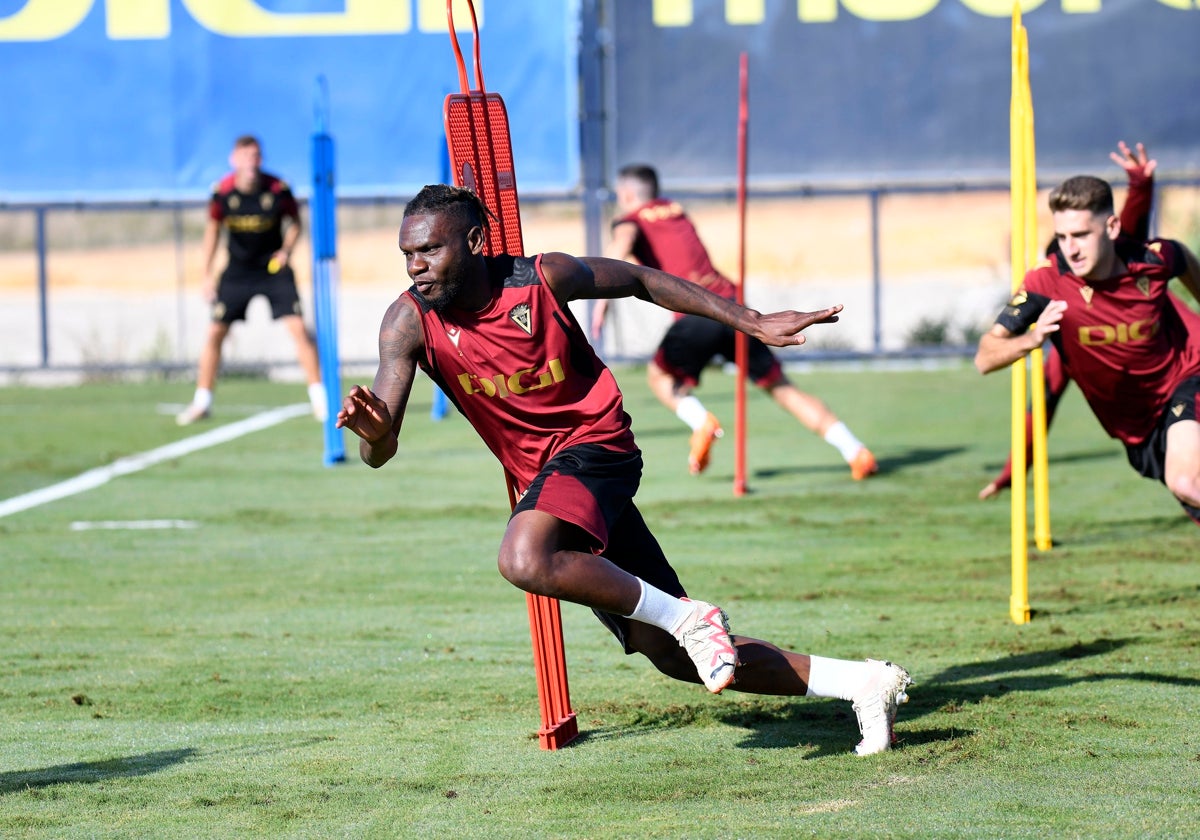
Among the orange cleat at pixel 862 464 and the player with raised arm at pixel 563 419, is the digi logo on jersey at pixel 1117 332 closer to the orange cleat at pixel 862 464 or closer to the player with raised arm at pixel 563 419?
the player with raised arm at pixel 563 419

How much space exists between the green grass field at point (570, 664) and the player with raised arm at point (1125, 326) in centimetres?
75

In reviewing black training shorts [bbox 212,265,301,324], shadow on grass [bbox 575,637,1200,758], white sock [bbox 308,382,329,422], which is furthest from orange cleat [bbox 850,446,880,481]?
black training shorts [bbox 212,265,301,324]

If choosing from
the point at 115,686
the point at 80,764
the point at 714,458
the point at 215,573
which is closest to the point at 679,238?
the point at 714,458

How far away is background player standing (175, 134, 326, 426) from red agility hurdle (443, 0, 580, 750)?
8.72 meters

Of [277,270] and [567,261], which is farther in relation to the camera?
[277,270]

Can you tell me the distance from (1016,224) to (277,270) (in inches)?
334

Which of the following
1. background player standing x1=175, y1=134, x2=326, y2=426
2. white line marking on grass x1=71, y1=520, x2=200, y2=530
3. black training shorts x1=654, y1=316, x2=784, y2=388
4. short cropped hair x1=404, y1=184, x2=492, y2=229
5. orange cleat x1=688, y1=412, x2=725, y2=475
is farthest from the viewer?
background player standing x1=175, y1=134, x2=326, y2=426

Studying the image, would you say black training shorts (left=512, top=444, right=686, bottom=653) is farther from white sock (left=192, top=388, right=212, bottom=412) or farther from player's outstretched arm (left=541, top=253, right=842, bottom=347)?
white sock (left=192, top=388, right=212, bottom=412)

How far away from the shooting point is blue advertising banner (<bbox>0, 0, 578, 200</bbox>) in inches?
725

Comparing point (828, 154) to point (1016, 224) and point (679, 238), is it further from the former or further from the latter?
point (1016, 224)

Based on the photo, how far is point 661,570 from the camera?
4.93 meters

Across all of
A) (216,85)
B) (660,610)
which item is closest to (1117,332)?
(660,610)

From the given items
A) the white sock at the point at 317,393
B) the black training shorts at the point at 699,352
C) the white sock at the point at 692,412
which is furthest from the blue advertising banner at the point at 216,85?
the white sock at the point at 692,412

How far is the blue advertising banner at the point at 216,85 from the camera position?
60.4 feet
